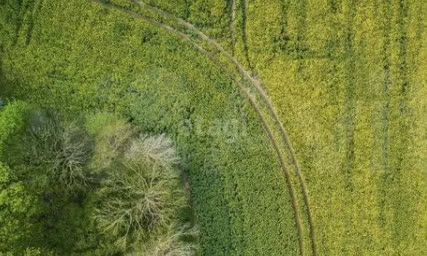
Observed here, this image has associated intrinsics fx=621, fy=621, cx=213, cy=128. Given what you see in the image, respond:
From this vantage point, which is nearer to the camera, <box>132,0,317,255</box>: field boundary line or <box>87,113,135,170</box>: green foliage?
<box>87,113,135,170</box>: green foliage

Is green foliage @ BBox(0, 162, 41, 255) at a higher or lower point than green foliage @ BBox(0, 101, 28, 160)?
lower

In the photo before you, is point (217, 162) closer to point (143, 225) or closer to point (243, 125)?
point (243, 125)

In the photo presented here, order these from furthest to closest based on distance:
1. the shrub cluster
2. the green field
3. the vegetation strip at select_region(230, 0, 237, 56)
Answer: the vegetation strip at select_region(230, 0, 237, 56) → the green field → the shrub cluster

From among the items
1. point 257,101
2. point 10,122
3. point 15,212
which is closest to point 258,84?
point 257,101

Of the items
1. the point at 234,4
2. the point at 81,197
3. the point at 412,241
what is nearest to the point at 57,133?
the point at 81,197

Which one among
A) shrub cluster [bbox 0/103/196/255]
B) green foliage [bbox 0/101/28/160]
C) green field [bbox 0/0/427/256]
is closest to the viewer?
shrub cluster [bbox 0/103/196/255]

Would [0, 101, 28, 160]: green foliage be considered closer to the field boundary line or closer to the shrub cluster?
the shrub cluster

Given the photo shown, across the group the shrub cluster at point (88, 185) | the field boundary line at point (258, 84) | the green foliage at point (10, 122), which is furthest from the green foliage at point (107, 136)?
the field boundary line at point (258, 84)

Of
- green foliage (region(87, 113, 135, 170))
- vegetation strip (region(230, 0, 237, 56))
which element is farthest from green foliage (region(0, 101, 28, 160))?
vegetation strip (region(230, 0, 237, 56))

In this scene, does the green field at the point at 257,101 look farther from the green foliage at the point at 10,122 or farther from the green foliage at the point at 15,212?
the green foliage at the point at 15,212

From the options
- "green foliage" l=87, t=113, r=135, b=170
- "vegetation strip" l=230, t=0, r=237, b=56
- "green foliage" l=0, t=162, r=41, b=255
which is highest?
"vegetation strip" l=230, t=0, r=237, b=56
